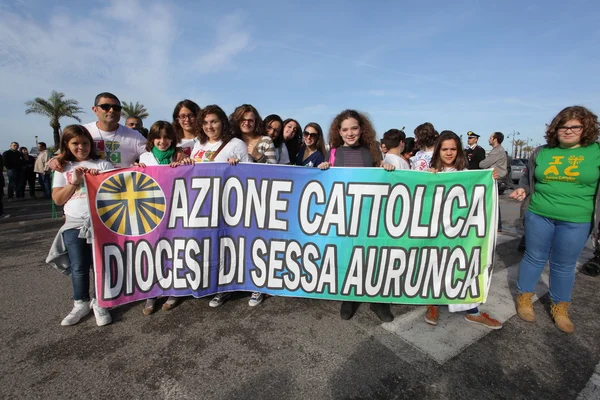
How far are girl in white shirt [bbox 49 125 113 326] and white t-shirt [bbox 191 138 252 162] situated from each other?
0.82 metres

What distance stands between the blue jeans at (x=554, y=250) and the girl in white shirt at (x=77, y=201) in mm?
3912

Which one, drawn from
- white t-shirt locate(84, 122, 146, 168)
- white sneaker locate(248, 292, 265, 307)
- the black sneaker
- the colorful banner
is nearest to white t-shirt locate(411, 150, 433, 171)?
the colorful banner

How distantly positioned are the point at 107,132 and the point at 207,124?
101 cm

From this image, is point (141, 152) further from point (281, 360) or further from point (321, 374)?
point (321, 374)

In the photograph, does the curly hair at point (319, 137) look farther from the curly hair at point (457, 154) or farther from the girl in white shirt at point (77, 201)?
the girl in white shirt at point (77, 201)

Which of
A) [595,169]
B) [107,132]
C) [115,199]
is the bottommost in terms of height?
[115,199]

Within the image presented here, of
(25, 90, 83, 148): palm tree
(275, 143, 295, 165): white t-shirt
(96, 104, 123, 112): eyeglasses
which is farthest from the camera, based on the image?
(25, 90, 83, 148): palm tree

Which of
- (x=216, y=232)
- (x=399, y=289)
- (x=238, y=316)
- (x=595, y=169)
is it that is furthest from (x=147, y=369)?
(x=595, y=169)

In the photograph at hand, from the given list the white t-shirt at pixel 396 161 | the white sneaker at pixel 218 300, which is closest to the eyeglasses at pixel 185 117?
the white sneaker at pixel 218 300

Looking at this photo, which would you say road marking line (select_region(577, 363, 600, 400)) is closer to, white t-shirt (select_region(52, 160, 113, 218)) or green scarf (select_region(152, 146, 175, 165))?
green scarf (select_region(152, 146, 175, 165))

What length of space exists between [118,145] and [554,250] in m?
4.26

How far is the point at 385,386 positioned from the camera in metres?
1.87

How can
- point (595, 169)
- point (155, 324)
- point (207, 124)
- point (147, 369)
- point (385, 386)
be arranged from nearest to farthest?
point (385, 386)
point (147, 369)
point (595, 169)
point (155, 324)
point (207, 124)

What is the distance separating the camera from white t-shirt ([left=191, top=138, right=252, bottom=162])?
2.84 meters
